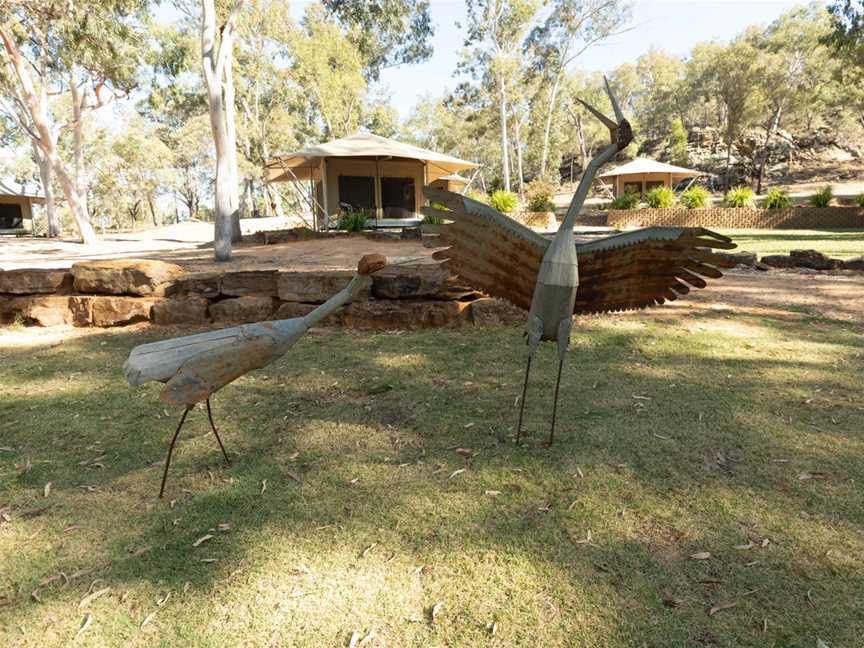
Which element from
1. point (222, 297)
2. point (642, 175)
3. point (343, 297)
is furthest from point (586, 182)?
point (642, 175)

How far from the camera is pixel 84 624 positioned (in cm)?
186

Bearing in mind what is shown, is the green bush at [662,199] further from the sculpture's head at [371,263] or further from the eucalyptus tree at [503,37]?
the sculpture's head at [371,263]

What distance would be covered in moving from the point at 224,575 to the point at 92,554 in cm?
66

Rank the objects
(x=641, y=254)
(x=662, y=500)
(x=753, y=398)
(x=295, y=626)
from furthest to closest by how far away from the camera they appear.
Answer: (x=753, y=398) → (x=641, y=254) → (x=662, y=500) → (x=295, y=626)

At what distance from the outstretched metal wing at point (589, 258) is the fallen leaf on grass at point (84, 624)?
2208 millimetres

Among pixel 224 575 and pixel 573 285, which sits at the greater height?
pixel 573 285

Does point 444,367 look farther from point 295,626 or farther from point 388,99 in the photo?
point 388,99

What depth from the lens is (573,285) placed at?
2627mm

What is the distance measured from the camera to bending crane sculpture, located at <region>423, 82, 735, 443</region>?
2623 mm

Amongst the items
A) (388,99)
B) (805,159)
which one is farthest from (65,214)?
(805,159)

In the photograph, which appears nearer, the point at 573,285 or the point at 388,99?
the point at 573,285

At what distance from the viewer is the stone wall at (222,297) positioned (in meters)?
5.66

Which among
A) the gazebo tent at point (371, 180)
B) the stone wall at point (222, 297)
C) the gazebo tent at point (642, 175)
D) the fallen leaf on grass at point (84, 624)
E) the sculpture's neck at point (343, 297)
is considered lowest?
the fallen leaf on grass at point (84, 624)

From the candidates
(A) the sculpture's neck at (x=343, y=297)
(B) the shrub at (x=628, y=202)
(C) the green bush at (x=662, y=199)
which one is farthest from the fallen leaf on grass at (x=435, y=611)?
(B) the shrub at (x=628, y=202)
